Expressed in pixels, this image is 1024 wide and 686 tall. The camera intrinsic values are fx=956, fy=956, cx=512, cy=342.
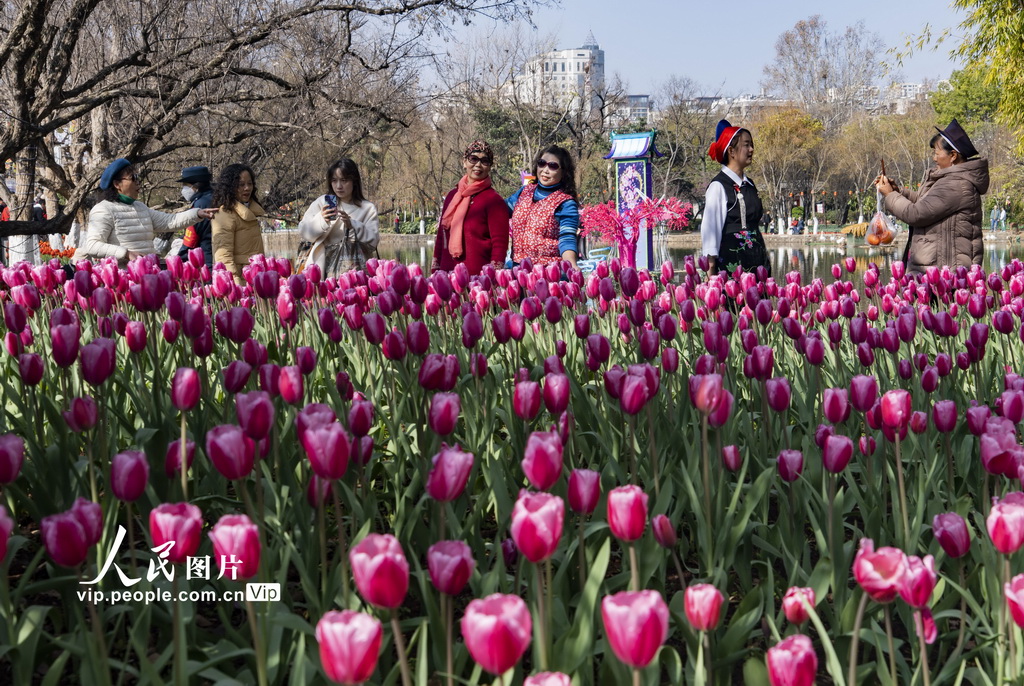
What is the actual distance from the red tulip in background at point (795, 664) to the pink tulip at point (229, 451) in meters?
0.84

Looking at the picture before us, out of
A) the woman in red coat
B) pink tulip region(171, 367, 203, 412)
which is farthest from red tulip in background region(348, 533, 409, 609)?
the woman in red coat

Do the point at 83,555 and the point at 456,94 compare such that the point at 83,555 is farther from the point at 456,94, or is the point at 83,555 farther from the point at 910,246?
Result: the point at 456,94

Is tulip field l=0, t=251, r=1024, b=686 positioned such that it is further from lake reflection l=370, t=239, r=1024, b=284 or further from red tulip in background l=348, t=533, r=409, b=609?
lake reflection l=370, t=239, r=1024, b=284

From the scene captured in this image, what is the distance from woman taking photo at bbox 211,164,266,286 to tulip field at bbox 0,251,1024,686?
2.99m

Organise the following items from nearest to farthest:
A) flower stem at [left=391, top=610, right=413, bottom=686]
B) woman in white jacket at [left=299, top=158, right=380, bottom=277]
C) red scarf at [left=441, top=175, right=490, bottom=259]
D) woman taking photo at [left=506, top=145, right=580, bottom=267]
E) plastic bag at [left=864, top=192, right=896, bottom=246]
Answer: flower stem at [left=391, top=610, right=413, bottom=686] < red scarf at [left=441, top=175, right=490, bottom=259] < woman taking photo at [left=506, top=145, right=580, bottom=267] < woman in white jacket at [left=299, top=158, right=380, bottom=277] < plastic bag at [left=864, top=192, right=896, bottom=246]

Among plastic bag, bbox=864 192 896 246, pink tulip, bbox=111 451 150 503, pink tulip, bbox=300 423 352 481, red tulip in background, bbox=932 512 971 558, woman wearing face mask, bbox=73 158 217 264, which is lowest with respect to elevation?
red tulip in background, bbox=932 512 971 558

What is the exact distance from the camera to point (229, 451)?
1.47 meters

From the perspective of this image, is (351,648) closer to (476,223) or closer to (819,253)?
(476,223)

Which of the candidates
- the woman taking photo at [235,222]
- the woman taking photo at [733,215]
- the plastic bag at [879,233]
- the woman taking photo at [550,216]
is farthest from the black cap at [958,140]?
the woman taking photo at [235,222]

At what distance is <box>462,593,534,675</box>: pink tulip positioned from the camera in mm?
974

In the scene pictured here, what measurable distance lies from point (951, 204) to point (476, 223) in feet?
10.7

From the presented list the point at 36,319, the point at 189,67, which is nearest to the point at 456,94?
the point at 189,67

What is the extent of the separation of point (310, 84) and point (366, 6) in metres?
1.16

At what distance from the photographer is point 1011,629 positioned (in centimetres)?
151
